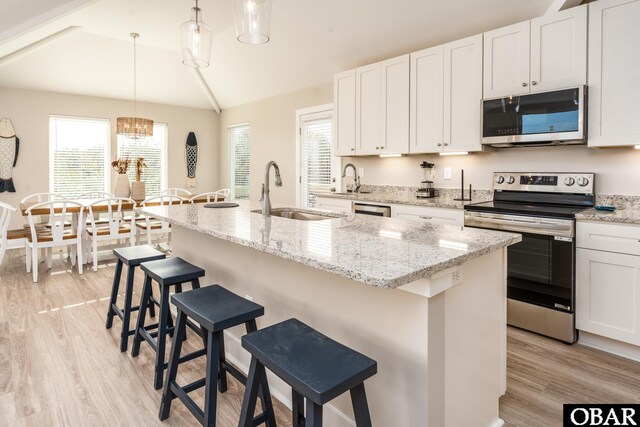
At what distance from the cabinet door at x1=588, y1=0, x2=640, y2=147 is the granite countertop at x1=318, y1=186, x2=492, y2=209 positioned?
Result: 107 cm

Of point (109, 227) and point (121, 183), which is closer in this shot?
point (109, 227)

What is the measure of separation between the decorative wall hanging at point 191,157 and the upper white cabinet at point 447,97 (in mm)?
4885

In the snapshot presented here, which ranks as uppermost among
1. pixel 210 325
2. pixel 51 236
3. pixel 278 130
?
pixel 278 130

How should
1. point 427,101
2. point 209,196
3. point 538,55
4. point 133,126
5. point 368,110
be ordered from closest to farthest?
point 538,55
point 427,101
point 368,110
point 133,126
point 209,196

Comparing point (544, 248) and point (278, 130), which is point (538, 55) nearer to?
point (544, 248)

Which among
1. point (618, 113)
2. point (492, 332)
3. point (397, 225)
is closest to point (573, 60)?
point (618, 113)

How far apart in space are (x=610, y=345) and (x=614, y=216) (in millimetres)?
891

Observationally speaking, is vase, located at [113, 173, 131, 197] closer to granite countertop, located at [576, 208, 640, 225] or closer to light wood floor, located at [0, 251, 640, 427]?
light wood floor, located at [0, 251, 640, 427]

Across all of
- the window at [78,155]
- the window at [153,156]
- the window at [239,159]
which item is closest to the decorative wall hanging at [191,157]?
the window at [153,156]

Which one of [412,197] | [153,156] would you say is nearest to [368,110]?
[412,197]

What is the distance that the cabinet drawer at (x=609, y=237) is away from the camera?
2.35 metres

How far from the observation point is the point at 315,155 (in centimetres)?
542

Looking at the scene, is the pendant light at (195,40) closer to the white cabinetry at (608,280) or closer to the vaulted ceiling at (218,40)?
the vaulted ceiling at (218,40)

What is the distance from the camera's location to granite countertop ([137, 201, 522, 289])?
1.17m
